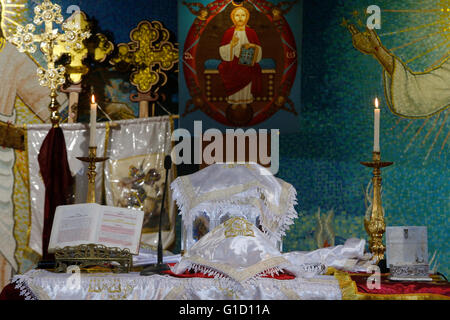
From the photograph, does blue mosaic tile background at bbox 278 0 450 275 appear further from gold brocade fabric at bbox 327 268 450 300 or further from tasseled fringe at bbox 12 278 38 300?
tasseled fringe at bbox 12 278 38 300

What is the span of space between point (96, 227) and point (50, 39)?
218 centimetres

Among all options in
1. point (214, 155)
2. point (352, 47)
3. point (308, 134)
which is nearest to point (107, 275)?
point (214, 155)

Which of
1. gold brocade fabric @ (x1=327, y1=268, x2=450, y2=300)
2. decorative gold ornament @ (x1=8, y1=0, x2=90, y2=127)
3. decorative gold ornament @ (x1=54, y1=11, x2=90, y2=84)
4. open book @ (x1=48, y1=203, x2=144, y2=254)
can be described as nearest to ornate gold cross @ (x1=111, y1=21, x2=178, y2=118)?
decorative gold ornament @ (x1=54, y1=11, x2=90, y2=84)

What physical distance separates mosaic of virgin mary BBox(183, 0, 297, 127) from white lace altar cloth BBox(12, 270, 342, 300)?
238 centimetres

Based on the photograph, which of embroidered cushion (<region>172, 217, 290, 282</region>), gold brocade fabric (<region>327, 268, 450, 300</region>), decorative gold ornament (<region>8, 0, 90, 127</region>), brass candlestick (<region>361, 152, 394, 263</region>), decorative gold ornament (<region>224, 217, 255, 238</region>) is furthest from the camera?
decorative gold ornament (<region>8, 0, 90, 127</region>)

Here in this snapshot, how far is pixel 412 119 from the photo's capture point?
5309mm

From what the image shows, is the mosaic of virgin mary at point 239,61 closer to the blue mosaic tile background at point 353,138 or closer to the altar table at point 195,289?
the blue mosaic tile background at point 353,138

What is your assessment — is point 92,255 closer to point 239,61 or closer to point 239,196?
point 239,196

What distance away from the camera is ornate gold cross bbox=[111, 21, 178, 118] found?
542 centimetres

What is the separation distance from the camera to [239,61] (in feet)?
17.8

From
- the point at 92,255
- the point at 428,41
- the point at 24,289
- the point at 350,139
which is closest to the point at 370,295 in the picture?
the point at 92,255

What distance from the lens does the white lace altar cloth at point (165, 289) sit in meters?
3.16

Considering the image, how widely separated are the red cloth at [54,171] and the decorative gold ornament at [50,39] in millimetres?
142
